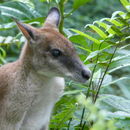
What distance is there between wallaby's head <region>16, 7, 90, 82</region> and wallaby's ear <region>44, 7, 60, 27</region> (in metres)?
0.15

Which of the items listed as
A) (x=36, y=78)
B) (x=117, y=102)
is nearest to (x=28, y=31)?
(x=36, y=78)

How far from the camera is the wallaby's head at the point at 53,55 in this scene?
2689 mm

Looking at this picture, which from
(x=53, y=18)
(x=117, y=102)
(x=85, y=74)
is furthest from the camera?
(x=53, y=18)

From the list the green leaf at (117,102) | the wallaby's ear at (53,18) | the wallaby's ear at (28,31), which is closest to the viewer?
the green leaf at (117,102)

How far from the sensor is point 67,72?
107 inches

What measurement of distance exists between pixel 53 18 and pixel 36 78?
64cm

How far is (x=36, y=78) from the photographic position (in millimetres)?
2855

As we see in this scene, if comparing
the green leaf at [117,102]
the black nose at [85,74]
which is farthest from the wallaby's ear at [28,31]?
the green leaf at [117,102]

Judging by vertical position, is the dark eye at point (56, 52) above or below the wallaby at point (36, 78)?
above

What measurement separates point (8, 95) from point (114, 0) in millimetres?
7317

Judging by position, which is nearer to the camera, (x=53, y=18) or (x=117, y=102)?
(x=117, y=102)

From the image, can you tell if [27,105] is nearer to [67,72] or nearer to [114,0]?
[67,72]

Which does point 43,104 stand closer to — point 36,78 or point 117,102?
point 36,78

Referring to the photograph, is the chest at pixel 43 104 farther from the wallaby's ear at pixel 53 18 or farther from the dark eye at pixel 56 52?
the wallaby's ear at pixel 53 18
